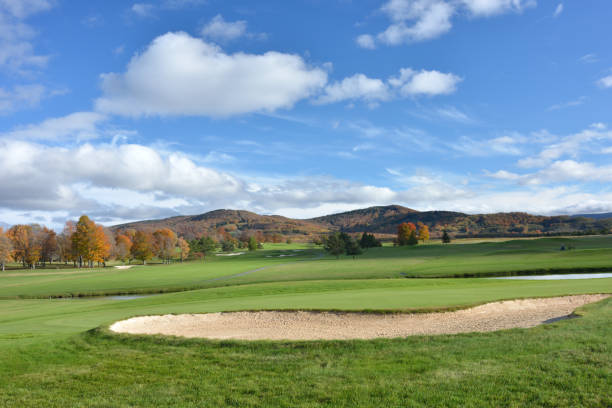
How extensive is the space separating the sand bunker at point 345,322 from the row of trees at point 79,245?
70.4 meters

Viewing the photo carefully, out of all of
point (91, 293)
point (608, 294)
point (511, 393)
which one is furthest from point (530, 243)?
point (511, 393)

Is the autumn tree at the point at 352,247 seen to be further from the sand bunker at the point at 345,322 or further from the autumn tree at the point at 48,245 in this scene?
the autumn tree at the point at 48,245

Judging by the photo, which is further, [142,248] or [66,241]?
[66,241]

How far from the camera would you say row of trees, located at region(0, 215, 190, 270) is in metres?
77.9

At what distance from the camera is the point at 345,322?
15359 millimetres

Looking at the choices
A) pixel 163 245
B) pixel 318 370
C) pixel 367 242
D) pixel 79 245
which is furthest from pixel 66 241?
pixel 318 370

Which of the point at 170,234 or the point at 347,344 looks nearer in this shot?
the point at 347,344

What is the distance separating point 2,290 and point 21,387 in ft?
144

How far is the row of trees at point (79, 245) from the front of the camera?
255 feet

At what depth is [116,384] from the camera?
8.63 metres

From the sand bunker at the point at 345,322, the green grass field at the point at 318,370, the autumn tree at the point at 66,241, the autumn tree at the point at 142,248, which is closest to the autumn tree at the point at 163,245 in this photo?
the autumn tree at the point at 142,248

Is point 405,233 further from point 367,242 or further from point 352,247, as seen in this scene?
point 352,247

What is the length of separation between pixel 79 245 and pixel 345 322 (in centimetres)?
7762

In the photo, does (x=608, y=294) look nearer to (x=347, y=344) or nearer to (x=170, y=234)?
(x=347, y=344)
